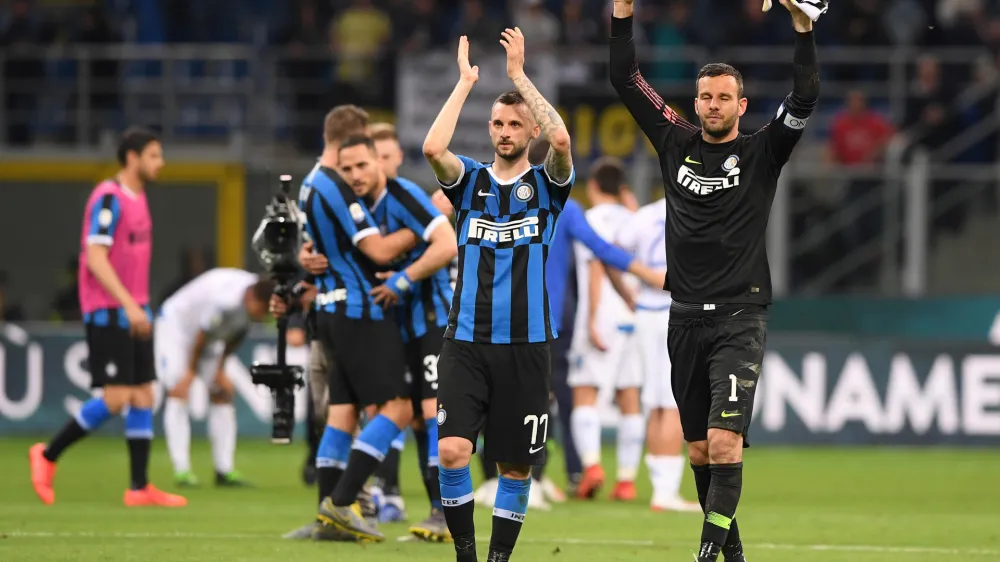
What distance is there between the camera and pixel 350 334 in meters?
9.41

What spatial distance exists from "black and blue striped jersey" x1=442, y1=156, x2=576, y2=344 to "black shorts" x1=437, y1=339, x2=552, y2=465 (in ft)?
0.24

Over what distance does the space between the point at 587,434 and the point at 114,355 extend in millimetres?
3600

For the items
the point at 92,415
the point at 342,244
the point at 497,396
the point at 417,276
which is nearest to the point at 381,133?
the point at 342,244

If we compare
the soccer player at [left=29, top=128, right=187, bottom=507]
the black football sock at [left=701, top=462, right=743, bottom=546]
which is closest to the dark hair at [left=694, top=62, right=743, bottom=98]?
the black football sock at [left=701, top=462, right=743, bottom=546]

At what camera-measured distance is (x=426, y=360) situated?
975cm

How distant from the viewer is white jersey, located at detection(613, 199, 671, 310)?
12.1 meters

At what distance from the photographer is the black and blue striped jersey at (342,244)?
945cm

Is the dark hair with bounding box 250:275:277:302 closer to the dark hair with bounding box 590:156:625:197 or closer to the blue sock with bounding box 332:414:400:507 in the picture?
the dark hair with bounding box 590:156:625:197

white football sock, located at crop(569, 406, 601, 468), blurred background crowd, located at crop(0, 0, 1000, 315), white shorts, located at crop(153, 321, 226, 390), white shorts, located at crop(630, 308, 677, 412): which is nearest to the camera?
white shorts, located at crop(630, 308, 677, 412)

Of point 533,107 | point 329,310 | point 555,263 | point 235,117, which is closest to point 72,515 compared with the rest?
point 329,310

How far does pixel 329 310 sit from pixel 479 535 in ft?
5.54

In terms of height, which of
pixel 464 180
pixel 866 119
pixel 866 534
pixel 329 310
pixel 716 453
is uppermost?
pixel 866 119

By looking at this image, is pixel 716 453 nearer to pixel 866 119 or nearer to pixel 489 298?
pixel 489 298

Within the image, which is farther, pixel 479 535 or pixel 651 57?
pixel 651 57
